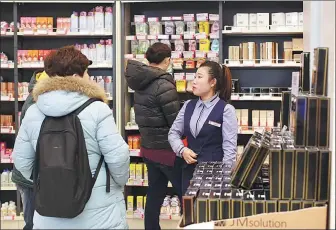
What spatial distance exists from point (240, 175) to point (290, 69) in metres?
3.69

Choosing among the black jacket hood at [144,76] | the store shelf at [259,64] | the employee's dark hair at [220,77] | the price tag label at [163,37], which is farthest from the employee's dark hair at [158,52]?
the store shelf at [259,64]

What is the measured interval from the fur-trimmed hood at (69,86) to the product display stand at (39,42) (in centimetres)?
279

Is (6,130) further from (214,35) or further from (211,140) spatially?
(211,140)

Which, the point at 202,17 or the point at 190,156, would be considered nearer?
the point at 190,156

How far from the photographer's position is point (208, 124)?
12.1ft

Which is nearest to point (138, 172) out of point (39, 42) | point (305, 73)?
point (39, 42)

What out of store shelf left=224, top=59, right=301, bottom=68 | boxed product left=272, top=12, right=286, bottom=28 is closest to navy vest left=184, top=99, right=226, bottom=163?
store shelf left=224, top=59, right=301, bottom=68

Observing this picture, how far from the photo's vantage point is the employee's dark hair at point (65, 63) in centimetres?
288

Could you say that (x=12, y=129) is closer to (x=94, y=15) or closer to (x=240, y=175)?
(x=94, y=15)

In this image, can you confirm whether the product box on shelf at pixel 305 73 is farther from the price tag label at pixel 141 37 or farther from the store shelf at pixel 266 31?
the price tag label at pixel 141 37

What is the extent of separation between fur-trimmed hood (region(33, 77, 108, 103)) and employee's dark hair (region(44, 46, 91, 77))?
0.20ft

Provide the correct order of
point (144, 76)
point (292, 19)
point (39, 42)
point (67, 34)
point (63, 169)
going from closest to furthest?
point (63, 169), point (144, 76), point (292, 19), point (67, 34), point (39, 42)

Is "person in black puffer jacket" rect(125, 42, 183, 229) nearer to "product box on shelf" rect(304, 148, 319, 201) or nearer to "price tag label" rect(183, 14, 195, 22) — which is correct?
"price tag label" rect(183, 14, 195, 22)

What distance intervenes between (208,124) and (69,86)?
4.00 ft
